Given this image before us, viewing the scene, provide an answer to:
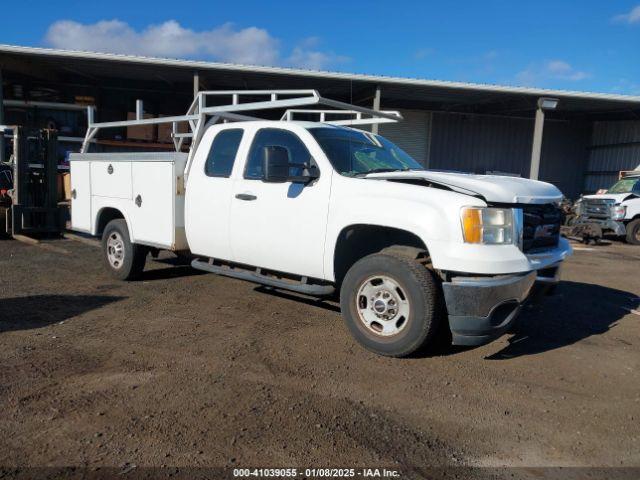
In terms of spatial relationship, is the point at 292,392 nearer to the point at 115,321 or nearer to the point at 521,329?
the point at 115,321

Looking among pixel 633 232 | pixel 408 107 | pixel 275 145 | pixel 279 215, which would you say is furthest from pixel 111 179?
pixel 408 107

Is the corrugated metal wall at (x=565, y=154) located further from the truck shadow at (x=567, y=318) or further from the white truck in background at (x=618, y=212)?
the truck shadow at (x=567, y=318)

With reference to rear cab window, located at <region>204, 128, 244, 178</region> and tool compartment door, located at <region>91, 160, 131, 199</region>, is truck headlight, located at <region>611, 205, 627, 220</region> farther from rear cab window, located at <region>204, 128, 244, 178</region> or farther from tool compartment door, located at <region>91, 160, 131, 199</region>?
tool compartment door, located at <region>91, 160, 131, 199</region>

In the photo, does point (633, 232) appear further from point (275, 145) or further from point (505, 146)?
point (275, 145)

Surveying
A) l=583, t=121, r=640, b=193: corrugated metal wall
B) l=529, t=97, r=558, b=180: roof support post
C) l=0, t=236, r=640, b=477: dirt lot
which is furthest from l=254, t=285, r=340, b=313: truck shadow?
l=583, t=121, r=640, b=193: corrugated metal wall

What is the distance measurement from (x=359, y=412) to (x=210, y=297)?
3.30 metres

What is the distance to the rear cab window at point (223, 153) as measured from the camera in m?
5.56

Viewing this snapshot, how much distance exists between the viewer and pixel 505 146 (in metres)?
24.3

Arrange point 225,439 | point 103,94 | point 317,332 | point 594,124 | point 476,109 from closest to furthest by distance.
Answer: point 225,439 → point 317,332 → point 103,94 → point 476,109 → point 594,124

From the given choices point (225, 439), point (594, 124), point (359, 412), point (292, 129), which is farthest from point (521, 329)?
point (594, 124)

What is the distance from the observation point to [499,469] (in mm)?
2783

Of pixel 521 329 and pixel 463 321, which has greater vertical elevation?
pixel 463 321

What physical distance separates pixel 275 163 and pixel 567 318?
372 cm

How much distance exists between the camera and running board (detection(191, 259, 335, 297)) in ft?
15.7
